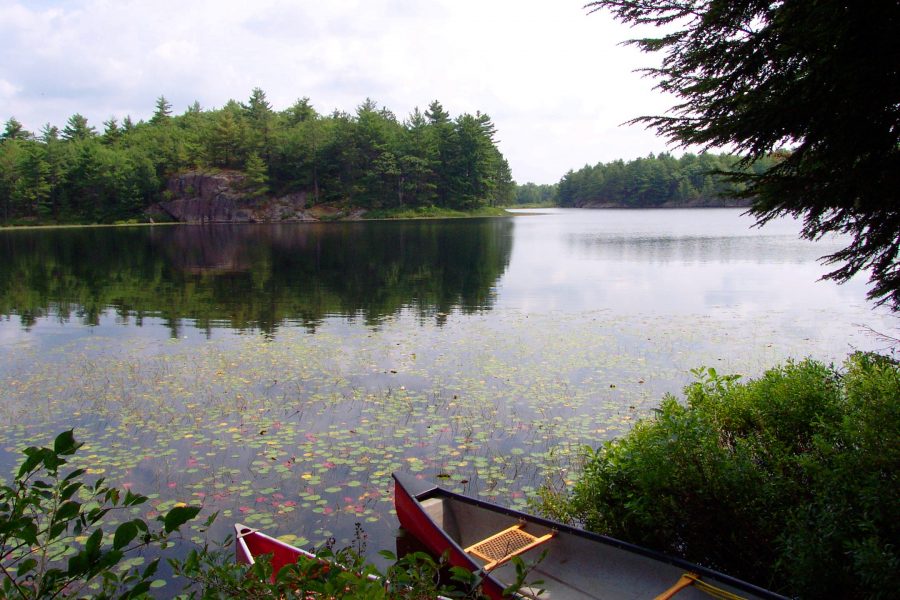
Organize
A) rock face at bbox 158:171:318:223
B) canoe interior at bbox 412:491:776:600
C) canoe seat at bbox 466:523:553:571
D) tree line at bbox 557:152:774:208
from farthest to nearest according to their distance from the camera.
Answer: tree line at bbox 557:152:774:208
rock face at bbox 158:171:318:223
canoe seat at bbox 466:523:553:571
canoe interior at bbox 412:491:776:600

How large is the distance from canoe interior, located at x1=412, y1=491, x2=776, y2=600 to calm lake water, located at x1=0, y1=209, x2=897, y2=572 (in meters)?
1.52

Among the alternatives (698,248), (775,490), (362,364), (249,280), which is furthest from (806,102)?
(698,248)

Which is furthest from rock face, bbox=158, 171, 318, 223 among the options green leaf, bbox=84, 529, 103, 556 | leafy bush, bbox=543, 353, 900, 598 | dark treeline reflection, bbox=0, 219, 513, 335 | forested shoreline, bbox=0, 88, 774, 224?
green leaf, bbox=84, 529, 103, 556

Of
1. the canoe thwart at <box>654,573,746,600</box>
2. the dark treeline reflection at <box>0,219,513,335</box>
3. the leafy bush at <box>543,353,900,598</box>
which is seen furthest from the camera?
the dark treeline reflection at <box>0,219,513,335</box>

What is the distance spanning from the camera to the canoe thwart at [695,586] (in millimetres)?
4871

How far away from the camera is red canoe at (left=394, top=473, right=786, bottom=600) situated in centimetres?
509

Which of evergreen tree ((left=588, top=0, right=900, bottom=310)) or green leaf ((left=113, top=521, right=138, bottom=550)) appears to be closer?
green leaf ((left=113, top=521, right=138, bottom=550))

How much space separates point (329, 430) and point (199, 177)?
9104cm

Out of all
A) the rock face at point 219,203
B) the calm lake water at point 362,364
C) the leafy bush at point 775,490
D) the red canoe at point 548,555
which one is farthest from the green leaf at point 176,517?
the rock face at point 219,203

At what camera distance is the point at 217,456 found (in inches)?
371

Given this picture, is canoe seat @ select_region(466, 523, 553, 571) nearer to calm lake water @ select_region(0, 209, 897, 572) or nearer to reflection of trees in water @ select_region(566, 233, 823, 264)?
calm lake water @ select_region(0, 209, 897, 572)

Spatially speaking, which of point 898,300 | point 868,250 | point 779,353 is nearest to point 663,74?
point 868,250

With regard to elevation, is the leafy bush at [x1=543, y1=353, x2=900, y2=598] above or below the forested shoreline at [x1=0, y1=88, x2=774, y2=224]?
below

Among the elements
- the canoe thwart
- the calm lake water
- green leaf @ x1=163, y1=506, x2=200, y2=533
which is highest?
green leaf @ x1=163, y1=506, x2=200, y2=533
